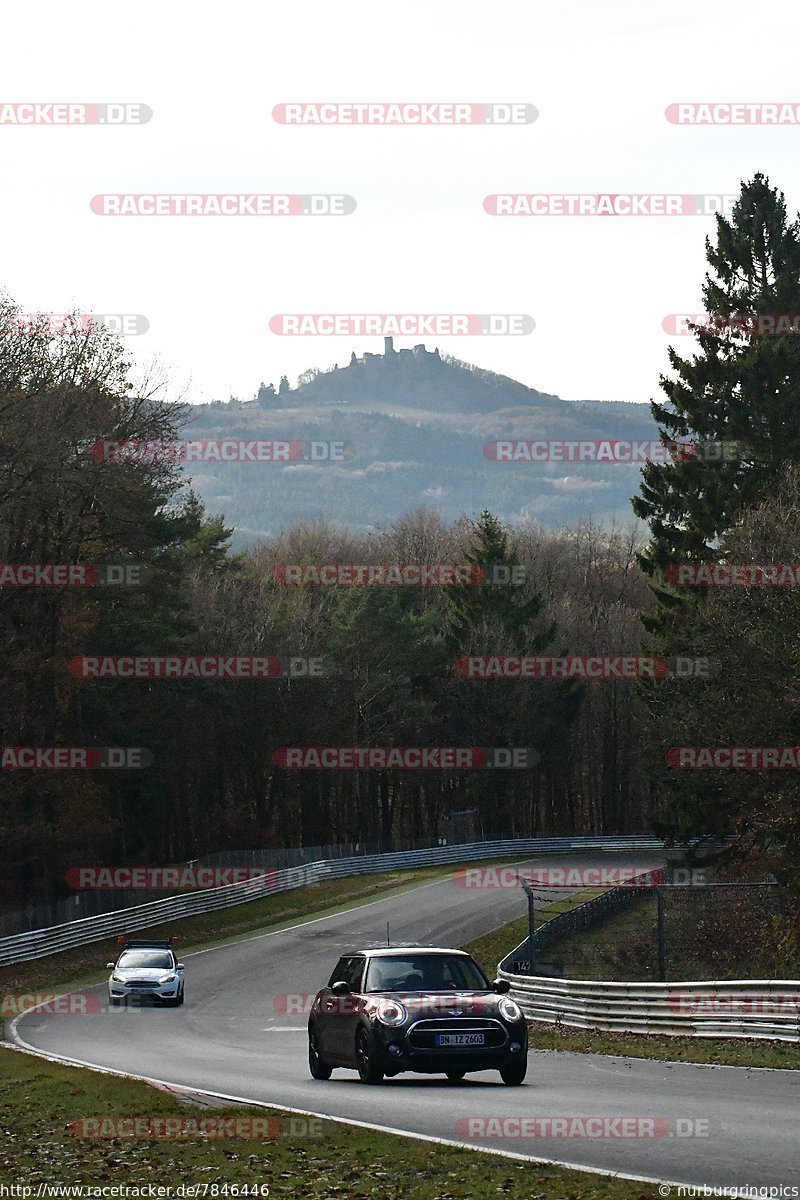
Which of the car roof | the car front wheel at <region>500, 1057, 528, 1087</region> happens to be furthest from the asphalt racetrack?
the car roof

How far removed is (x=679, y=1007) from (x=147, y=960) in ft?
55.8

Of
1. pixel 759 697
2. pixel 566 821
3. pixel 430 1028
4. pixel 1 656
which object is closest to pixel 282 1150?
pixel 430 1028

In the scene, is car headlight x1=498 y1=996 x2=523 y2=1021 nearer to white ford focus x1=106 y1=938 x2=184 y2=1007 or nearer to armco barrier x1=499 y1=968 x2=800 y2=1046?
armco barrier x1=499 y1=968 x2=800 y2=1046

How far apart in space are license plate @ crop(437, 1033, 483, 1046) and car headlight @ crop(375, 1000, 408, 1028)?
44 cm

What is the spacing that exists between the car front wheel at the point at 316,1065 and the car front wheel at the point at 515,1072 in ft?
8.27

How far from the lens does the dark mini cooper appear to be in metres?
16.3

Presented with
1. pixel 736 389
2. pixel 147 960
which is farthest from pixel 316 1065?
pixel 736 389

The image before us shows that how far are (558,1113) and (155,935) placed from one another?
41523mm

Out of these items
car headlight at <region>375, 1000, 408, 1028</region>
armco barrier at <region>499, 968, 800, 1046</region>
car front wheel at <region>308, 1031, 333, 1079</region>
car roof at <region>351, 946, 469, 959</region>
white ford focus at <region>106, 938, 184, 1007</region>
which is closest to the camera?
car headlight at <region>375, 1000, 408, 1028</region>

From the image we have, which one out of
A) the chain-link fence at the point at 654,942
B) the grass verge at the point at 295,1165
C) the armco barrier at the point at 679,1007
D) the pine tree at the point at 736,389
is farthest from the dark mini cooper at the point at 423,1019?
the pine tree at the point at 736,389

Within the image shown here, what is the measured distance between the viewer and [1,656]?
1948 inches

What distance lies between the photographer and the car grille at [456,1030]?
16.2 metres

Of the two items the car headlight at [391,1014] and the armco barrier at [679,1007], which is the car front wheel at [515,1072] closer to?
the car headlight at [391,1014]

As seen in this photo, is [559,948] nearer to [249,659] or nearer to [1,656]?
[1,656]
